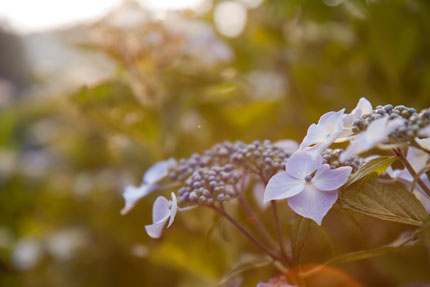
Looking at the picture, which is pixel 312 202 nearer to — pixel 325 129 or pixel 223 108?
pixel 325 129

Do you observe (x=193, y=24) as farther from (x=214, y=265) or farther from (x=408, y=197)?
(x=408, y=197)

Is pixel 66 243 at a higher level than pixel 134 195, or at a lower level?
higher

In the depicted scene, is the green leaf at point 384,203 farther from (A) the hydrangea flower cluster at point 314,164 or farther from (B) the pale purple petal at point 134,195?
(B) the pale purple petal at point 134,195

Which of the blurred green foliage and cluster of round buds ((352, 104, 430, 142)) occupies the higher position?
the blurred green foliage

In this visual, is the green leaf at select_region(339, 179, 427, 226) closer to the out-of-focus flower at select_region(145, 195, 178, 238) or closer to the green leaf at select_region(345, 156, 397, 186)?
the green leaf at select_region(345, 156, 397, 186)

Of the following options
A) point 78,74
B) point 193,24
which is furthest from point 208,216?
point 78,74

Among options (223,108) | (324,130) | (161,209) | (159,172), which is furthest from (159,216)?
(223,108)

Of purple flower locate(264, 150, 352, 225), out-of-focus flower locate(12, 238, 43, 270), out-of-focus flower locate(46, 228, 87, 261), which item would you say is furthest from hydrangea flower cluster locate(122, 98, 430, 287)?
out-of-focus flower locate(12, 238, 43, 270)
